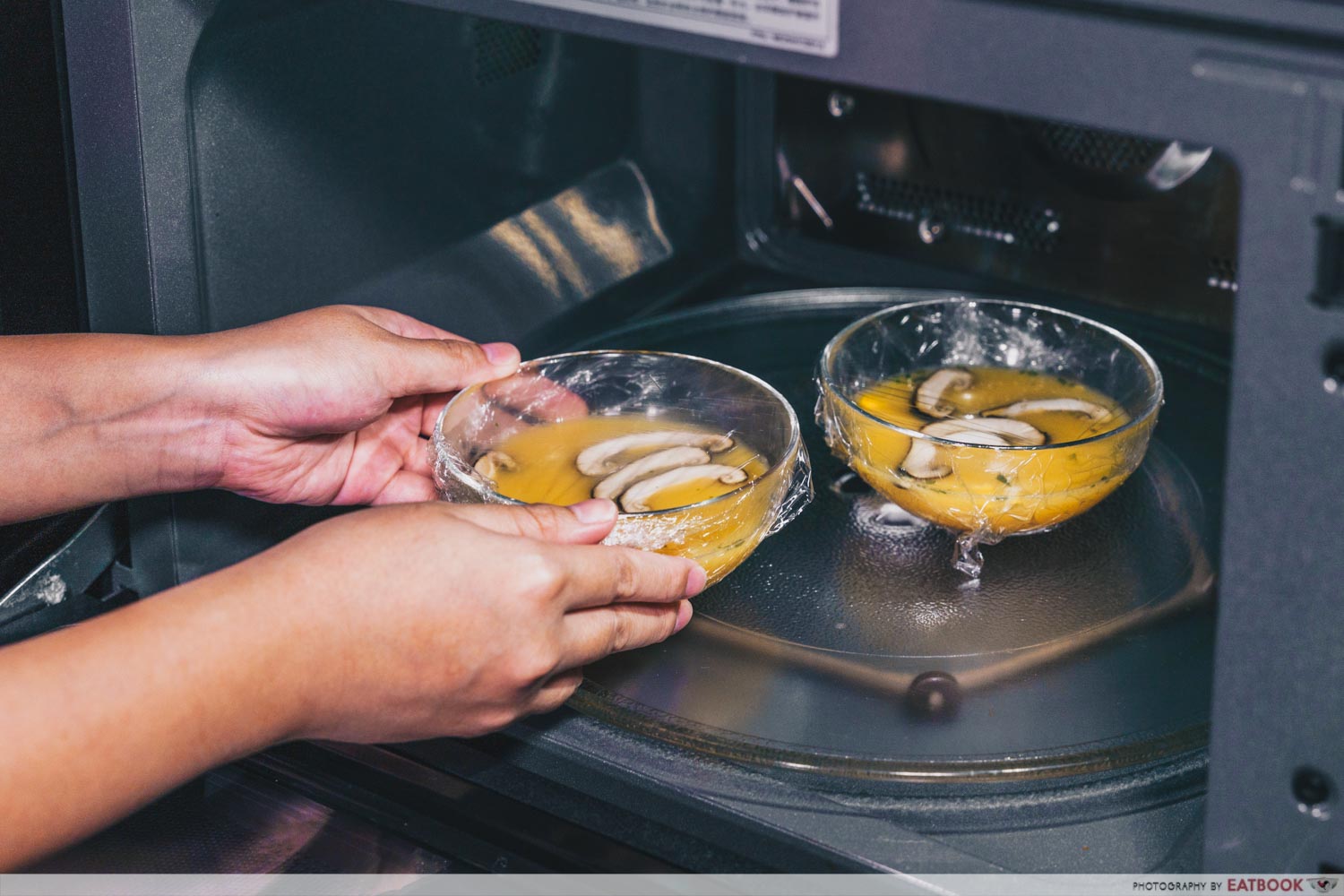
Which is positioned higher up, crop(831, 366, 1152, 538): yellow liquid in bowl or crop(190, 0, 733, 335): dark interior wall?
crop(190, 0, 733, 335): dark interior wall

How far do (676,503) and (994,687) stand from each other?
0.21 meters

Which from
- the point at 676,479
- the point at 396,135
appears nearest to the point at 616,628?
the point at 676,479

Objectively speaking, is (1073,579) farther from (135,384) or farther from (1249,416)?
(135,384)

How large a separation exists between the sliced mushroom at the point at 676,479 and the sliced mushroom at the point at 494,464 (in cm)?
9

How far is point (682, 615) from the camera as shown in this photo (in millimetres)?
732

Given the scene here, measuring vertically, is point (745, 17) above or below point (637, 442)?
above

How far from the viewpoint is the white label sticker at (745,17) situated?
48 cm

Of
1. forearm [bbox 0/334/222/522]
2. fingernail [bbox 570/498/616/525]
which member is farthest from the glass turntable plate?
forearm [bbox 0/334/222/522]

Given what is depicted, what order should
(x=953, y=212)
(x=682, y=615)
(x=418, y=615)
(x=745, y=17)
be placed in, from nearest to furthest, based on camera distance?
(x=745, y=17) → (x=418, y=615) → (x=682, y=615) → (x=953, y=212)

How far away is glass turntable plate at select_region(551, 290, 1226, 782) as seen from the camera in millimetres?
669

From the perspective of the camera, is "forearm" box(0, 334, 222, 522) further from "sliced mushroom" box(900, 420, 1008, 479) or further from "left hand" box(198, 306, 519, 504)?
"sliced mushroom" box(900, 420, 1008, 479)

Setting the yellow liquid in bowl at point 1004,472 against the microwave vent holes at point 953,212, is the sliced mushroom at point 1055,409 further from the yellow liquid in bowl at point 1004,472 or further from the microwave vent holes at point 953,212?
the microwave vent holes at point 953,212

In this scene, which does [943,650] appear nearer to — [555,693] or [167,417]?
[555,693]

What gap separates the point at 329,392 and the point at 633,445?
199 millimetres
